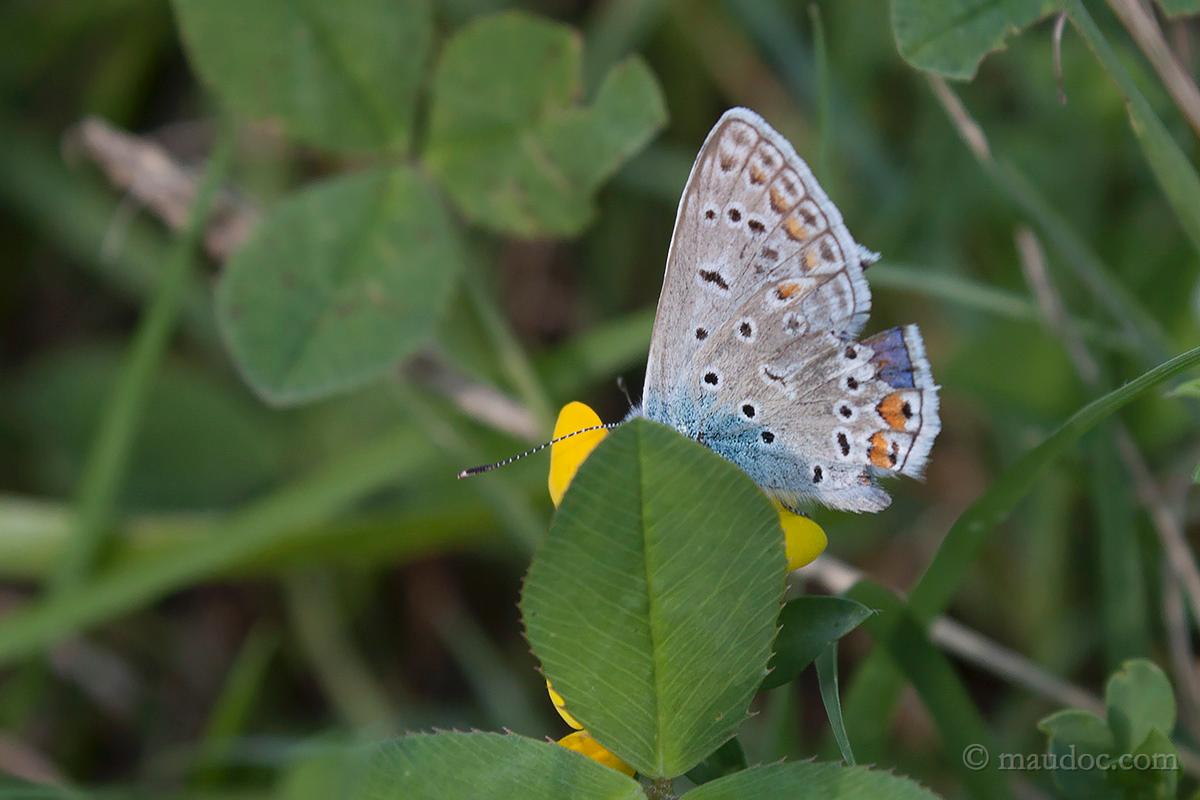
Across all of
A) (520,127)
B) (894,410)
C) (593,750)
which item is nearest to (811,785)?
(593,750)

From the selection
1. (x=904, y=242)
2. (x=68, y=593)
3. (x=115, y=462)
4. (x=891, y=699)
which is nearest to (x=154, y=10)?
(x=115, y=462)

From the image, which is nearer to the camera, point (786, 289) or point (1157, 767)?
point (1157, 767)

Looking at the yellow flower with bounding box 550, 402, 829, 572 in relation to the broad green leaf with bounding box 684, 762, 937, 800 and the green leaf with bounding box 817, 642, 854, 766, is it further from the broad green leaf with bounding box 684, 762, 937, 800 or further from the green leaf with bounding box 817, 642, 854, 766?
the broad green leaf with bounding box 684, 762, 937, 800

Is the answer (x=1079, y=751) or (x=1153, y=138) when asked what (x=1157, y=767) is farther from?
(x=1153, y=138)

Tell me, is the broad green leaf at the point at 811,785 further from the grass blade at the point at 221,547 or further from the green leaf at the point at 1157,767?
the grass blade at the point at 221,547

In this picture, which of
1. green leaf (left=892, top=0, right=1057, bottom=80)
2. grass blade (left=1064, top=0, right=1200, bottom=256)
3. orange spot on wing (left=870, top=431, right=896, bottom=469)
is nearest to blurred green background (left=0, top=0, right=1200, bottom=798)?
green leaf (left=892, top=0, right=1057, bottom=80)

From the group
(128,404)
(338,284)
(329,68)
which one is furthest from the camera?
(128,404)

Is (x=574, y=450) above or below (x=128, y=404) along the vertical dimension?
below
